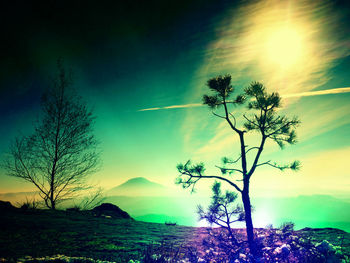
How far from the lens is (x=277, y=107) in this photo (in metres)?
11.0

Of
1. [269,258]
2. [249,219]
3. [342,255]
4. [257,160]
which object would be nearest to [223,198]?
[249,219]

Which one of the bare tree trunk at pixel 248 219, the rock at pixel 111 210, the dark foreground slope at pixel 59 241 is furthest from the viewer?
the rock at pixel 111 210

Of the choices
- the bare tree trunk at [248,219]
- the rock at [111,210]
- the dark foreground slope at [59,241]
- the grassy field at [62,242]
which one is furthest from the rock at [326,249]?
the rock at [111,210]

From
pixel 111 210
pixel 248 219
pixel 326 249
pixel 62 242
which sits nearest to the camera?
pixel 326 249

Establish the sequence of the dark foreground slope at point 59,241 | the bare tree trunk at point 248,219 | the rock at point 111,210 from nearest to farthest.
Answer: the dark foreground slope at point 59,241 < the bare tree trunk at point 248,219 < the rock at point 111,210

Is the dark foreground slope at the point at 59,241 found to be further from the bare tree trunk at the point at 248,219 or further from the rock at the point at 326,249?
the rock at the point at 326,249

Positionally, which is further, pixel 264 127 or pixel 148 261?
pixel 264 127

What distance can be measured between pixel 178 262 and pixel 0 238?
23.0ft

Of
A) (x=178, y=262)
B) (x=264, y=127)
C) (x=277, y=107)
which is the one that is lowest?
(x=178, y=262)

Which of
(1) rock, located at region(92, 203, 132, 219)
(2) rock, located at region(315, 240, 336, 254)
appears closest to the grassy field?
(2) rock, located at region(315, 240, 336, 254)

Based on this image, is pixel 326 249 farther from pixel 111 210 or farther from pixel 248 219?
pixel 111 210

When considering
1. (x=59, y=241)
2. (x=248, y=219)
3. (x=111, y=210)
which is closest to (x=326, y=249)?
(x=248, y=219)

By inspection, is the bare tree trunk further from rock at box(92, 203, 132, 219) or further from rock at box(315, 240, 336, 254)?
rock at box(92, 203, 132, 219)

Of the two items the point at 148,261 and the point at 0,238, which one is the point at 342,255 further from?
the point at 0,238
